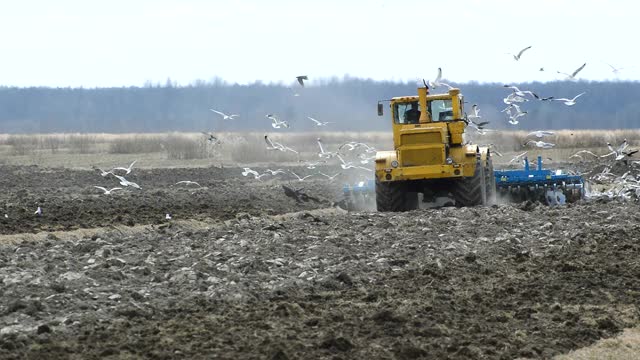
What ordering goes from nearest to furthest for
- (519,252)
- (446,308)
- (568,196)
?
1. (446,308)
2. (519,252)
3. (568,196)

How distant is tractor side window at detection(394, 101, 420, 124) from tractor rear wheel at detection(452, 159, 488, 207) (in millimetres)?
1615

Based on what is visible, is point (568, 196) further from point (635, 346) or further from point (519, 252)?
point (635, 346)

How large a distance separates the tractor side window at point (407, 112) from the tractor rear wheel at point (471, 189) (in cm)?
161

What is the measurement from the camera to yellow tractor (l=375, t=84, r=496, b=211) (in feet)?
76.2

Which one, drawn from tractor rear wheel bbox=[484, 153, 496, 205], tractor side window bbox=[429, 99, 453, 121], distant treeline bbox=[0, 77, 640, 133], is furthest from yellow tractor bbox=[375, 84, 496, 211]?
distant treeline bbox=[0, 77, 640, 133]

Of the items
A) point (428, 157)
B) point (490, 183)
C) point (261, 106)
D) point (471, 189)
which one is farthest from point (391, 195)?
A: point (261, 106)

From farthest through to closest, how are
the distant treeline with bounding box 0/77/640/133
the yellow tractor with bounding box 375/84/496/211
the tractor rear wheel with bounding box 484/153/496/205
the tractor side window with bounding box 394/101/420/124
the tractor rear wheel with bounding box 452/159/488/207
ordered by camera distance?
the distant treeline with bounding box 0/77/640/133 < the tractor rear wheel with bounding box 484/153/496/205 < the tractor side window with bounding box 394/101/420/124 < the tractor rear wheel with bounding box 452/159/488/207 < the yellow tractor with bounding box 375/84/496/211

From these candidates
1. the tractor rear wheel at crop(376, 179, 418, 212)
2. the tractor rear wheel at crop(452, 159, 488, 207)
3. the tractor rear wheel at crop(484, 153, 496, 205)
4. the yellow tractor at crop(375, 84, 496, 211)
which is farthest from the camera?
the tractor rear wheel at crop(484, 153, 496, 205)

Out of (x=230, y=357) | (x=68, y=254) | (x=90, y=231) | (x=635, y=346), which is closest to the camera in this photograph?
(x=230, y=357)

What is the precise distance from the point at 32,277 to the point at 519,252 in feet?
22.1

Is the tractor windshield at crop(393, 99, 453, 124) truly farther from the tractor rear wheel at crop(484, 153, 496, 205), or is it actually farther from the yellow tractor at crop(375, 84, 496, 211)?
the tractor rear wheel at crop(484, 153, 496, 205)

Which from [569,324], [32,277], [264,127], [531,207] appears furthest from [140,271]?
[264,127]

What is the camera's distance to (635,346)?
10.4 metres

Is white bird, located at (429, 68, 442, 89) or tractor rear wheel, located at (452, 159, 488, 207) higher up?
white bird, located at (429, 68, 442, 89)
